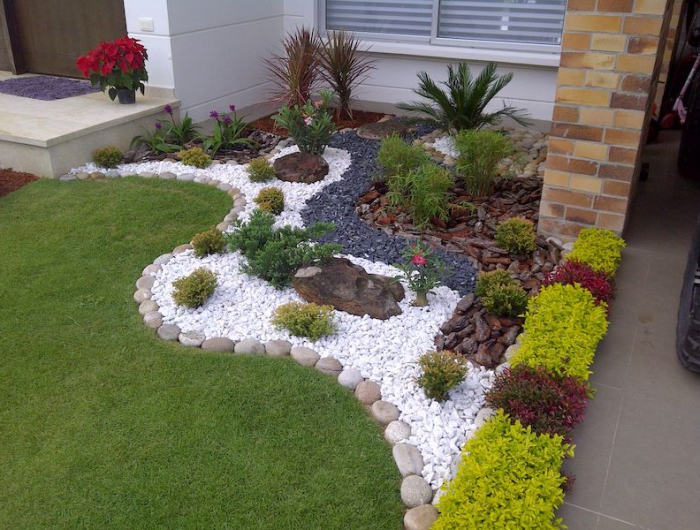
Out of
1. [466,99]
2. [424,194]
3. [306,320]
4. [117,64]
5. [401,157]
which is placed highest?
[117,64]

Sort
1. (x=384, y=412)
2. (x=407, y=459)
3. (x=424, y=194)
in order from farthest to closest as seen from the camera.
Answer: (x=424, y=194) < (x=384, y=412) < (x=407, y=459)

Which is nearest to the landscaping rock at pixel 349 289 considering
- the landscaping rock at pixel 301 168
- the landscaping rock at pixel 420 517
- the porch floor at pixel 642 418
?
the porch floor at pixel 642 418

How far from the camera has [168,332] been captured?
3.39m

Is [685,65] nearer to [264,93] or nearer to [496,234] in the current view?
[496,234]

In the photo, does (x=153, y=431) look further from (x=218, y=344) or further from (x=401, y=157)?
(x=401, y=157)

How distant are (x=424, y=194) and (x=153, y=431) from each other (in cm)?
238

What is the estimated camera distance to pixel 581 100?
3832mm

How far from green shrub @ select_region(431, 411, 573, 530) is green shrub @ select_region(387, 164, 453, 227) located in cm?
216

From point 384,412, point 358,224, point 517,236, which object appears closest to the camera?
point 384,412

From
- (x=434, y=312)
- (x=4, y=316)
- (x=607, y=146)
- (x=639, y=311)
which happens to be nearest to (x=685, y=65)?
(x=607, y=146)

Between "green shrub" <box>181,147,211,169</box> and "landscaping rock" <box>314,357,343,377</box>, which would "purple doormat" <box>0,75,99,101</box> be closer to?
"green shrub" <box>181,147,211,169</box>

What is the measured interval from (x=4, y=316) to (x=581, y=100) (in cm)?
347

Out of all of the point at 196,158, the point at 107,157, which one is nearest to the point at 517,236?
the point at 196,158

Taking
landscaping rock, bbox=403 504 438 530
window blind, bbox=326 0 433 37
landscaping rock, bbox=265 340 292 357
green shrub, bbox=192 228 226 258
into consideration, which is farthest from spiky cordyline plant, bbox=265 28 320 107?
landscaping rock, bbox=403 504 438 530
